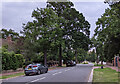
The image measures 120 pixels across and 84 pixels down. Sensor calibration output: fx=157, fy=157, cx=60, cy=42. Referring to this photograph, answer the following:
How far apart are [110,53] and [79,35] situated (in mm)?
18513

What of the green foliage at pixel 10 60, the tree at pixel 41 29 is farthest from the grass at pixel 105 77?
the tree at pixel 41 29

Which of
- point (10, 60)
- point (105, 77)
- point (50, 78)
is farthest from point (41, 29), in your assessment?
point (105, 77)

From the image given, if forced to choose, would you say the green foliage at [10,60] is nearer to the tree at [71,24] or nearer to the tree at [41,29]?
the tree at [41,29]

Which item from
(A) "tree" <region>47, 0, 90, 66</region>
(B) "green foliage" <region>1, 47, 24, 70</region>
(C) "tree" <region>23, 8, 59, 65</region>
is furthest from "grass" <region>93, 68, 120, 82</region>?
(A) "tree" <region>47, 0, 90, 66</region>

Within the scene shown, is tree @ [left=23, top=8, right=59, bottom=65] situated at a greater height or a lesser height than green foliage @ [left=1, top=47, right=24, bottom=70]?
greater

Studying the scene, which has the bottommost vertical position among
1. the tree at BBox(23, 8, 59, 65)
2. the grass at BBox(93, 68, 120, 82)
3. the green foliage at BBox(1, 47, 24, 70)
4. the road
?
the road

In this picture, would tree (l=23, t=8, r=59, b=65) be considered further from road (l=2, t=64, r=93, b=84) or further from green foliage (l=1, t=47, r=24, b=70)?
road (l=2, t=64, r=93, b=84)

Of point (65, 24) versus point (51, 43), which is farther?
point (65, 24)

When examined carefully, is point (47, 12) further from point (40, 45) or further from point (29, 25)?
point (40, 45)

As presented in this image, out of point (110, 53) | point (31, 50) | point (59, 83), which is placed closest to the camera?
point (59, 83)

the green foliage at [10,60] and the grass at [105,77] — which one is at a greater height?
the green foliage at [10,60]

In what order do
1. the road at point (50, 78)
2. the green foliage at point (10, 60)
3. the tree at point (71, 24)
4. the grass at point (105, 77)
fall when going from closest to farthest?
1. the grass at point (105, 77)
2. the road at point (50, 78)
3. the green foliage at point (10, 60)
4. the tree at point (71, 24)

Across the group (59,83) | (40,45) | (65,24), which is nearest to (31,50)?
(40,45)

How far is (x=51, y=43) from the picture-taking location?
30.7 meters
